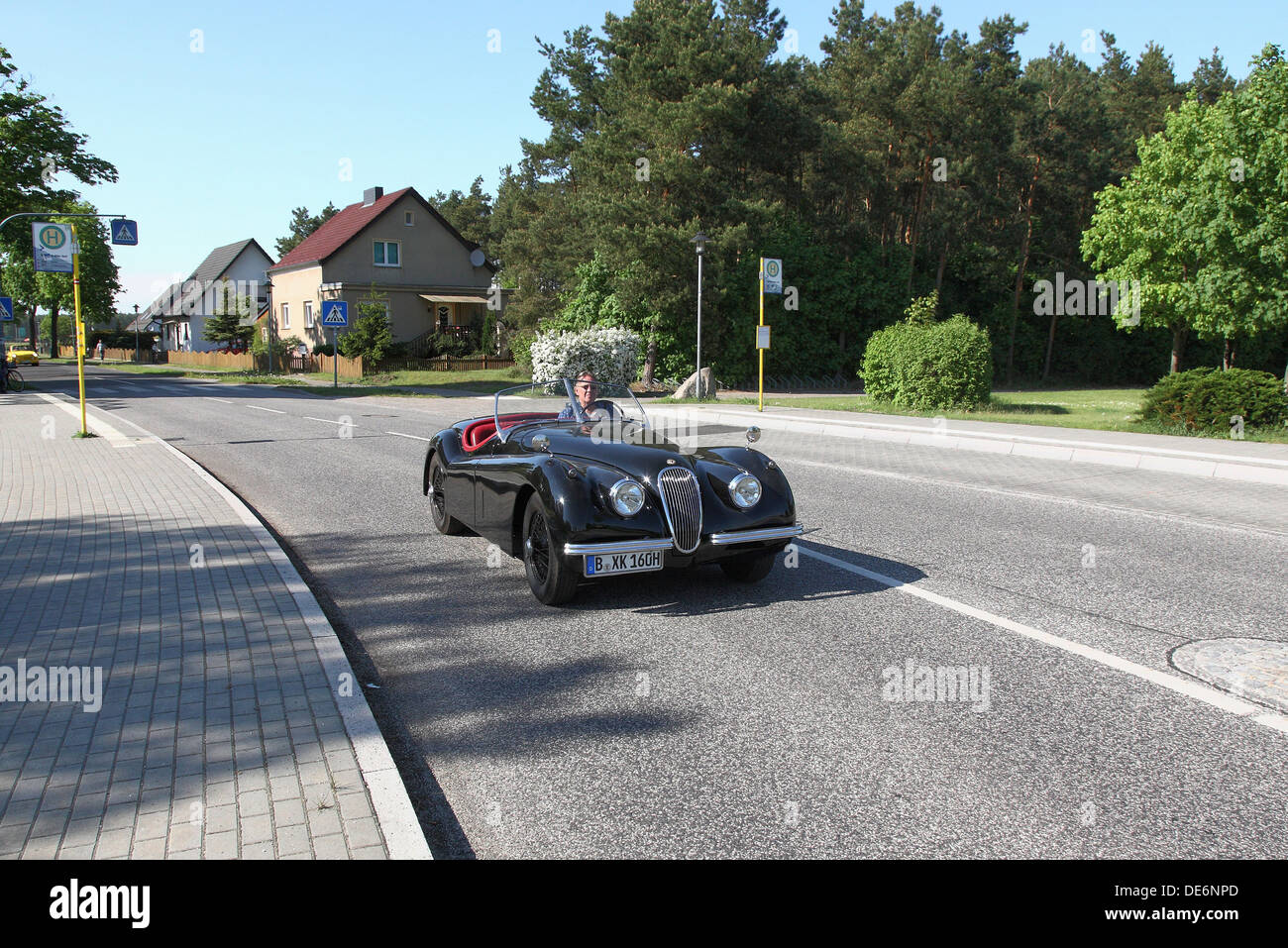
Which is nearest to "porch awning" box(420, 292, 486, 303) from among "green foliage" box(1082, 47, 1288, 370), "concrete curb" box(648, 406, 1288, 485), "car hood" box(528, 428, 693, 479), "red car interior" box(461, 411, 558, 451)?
"concrete curb" box(648, 406, 1288, 485)

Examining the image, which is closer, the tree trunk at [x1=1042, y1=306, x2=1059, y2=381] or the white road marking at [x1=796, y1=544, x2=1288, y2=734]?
the white road marking at [x1=796, y1=544, x2=1288, y2=734]

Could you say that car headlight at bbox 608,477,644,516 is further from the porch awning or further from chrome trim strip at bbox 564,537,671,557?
the porch awning

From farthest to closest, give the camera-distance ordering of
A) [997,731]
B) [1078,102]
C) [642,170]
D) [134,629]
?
[1078,102]
[642,170]
[134,629]
[997,731]

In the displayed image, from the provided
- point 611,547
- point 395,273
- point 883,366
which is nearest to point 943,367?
point 883,366

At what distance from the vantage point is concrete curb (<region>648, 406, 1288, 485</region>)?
39.9 feet

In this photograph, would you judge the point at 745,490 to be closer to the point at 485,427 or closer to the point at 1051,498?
the point at 485,427

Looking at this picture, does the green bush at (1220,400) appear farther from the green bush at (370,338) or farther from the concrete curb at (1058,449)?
the green bush at (370,338)

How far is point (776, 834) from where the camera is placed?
3201 mm

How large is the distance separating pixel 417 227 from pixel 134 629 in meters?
51.0

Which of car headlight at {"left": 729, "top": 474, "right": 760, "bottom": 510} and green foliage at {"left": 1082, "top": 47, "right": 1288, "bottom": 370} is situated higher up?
green foliage at {"left": 1082, "top": 47, "right": 1288, "bottom": 370}

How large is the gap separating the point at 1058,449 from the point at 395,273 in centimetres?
4428

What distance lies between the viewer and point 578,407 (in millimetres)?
7391

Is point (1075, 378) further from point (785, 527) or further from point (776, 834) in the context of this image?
point (776, 834)

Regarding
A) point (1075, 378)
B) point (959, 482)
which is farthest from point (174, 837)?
point (1075, 378)
